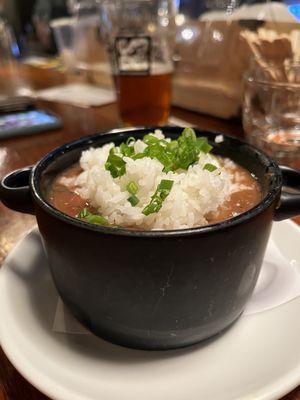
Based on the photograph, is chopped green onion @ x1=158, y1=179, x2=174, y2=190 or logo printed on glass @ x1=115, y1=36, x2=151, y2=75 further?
logo printed on glass @ x1=115, y1=36, x2=151, y2=75

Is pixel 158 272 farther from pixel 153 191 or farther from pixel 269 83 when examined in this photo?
pixel 269 83

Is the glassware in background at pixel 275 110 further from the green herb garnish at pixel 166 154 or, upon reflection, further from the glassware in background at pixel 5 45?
the glassware in background at pixel 5 45

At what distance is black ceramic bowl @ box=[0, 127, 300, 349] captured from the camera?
21.0 inches

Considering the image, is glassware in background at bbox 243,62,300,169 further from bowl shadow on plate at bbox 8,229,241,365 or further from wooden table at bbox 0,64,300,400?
bowl shadow on plate at bbox 8,229,241,365

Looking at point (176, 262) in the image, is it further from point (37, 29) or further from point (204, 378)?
point (37, 29)

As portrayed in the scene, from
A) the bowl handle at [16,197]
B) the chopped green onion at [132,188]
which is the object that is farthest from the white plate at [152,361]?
the chopped green onion at [132,188]

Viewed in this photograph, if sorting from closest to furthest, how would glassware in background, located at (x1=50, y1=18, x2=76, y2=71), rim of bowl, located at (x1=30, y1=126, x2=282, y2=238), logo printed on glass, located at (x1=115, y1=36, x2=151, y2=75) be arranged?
rim of bowl, located at (x1=30, y1=126, x2=282, y2=238)
logo printed on glass, located at (x1=115, y1=36, x2=151, y2=75)
glassware in background, located at (x1=50, y1=18, x2=76, y2=71)

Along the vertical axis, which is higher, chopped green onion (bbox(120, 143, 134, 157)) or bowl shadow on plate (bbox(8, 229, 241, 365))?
chopped green onion (bbox(120, 143, 134, 157))

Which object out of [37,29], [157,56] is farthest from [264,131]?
[37,29]

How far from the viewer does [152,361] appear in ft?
1.97

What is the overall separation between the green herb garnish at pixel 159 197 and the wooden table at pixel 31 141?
1.03 feet

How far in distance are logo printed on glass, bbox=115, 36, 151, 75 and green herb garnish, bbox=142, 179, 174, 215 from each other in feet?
3.45

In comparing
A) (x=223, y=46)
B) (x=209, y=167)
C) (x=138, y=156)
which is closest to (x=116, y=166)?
(x=138, y=156)

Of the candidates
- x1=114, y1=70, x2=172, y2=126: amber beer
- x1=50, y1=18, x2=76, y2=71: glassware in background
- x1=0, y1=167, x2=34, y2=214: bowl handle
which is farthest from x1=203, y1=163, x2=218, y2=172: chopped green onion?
x1=50, y1=18, x2=76, y2=71: glassware in background
